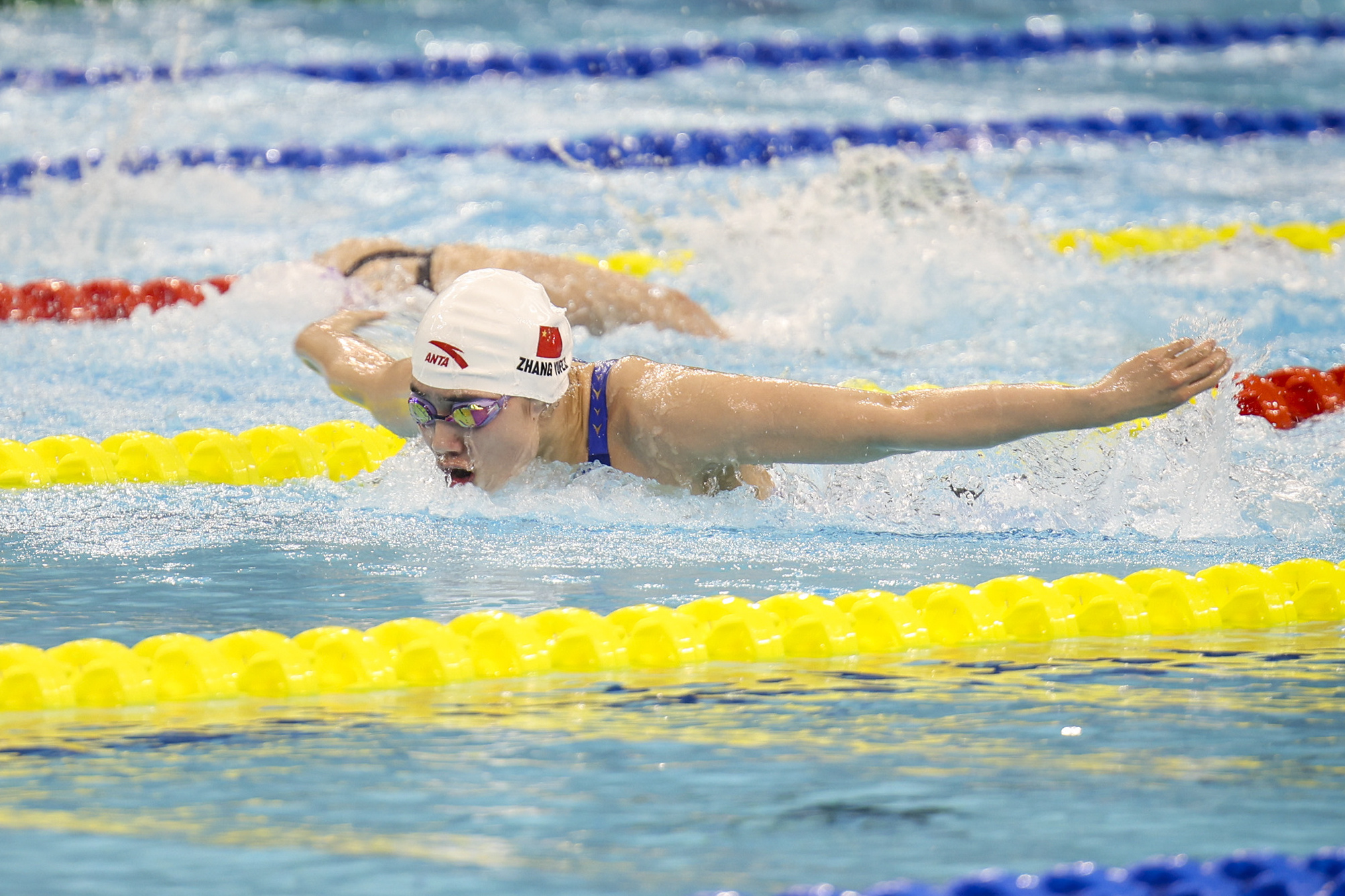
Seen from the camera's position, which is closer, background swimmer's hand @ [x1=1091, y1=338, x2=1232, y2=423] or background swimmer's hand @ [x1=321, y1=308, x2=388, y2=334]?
background swimmer's hand @ [x1=1091, y1=338, x2=1232, y2=423]

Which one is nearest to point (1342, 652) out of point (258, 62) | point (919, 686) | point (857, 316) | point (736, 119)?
point (919, 686)

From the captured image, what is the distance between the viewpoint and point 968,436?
2.86 metres

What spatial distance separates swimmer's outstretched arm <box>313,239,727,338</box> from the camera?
15.9ft

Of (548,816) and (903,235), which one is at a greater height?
(903,235)

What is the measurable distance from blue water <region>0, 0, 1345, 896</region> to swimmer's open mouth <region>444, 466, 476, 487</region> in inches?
5.4

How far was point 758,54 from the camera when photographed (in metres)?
11.5

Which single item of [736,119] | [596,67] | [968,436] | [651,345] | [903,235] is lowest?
[968,436]

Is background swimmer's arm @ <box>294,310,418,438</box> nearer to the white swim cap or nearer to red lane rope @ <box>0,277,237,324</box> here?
the white swim cap

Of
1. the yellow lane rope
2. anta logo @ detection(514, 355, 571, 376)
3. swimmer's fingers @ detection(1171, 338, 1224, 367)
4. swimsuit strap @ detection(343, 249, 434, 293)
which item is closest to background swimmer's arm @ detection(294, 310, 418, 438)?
anta logo @ detection(514, 355, 571, 376)

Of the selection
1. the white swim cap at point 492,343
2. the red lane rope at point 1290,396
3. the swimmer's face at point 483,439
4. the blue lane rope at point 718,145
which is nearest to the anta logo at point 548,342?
the white swim cap at point 492,343

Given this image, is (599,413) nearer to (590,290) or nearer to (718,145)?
(590,290)

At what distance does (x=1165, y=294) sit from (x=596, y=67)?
5.84m

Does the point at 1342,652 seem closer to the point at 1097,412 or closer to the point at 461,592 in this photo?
Answer: the point at 1097,412

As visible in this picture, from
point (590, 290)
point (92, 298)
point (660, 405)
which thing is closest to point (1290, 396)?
point (590, 290)
